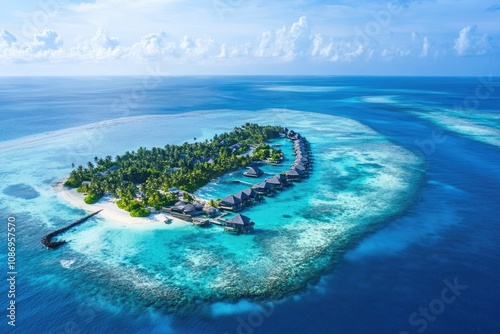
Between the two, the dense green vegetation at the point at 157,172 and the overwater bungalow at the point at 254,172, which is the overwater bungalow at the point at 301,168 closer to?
the overwater bungalow at the point at 254,172

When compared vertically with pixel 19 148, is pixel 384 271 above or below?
above

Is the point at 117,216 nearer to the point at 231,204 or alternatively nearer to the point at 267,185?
the point at 231,204

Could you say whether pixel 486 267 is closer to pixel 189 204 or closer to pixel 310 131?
pixel 189 204

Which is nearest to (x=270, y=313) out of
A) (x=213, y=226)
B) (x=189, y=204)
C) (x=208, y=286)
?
(x=208, y=286)

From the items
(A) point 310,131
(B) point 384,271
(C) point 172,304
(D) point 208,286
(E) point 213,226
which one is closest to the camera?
(C) point 172,304

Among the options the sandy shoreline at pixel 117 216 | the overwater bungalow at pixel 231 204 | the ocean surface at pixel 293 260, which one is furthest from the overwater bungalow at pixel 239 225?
the sandy shoreline at pixel 117 216

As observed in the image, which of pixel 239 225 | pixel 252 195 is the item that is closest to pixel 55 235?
pixel 239 225
